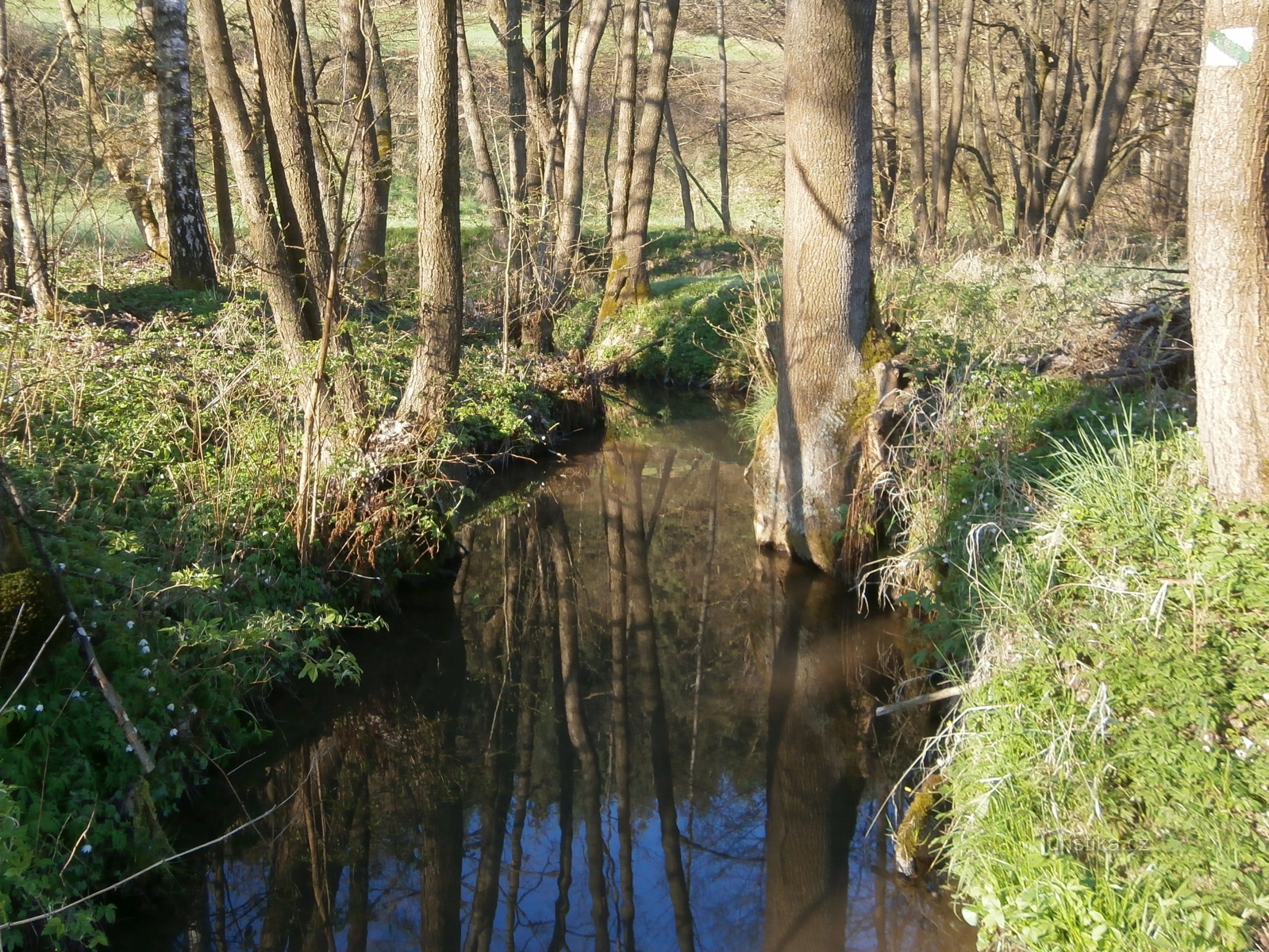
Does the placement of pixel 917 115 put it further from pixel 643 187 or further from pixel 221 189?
pixel 221 189

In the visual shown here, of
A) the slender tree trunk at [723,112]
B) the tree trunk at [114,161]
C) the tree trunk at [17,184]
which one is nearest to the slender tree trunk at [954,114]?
the slender tree trunk at [723,112]

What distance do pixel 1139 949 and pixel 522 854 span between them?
9.14ft

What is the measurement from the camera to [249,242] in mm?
8484

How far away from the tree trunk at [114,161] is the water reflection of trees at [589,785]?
28.2ft

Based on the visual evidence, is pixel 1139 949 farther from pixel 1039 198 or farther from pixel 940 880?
pixel 1039 198

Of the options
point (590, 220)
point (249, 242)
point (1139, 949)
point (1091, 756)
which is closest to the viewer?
point (1139, 949)

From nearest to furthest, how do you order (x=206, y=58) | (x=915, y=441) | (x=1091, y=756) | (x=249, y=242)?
(x=1091, y=756)
(x=915, y=441)
(x=206, y=58)
(x=249, y=242)

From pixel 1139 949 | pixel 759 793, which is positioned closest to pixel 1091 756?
pixel 1139 949

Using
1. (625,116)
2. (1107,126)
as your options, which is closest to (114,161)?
(625,116)

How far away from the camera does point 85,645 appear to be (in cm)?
441

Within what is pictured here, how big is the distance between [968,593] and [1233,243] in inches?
89.1

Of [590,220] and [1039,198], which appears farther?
[590,220]

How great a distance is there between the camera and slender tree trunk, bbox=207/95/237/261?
45.3 feet

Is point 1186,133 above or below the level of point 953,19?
below
